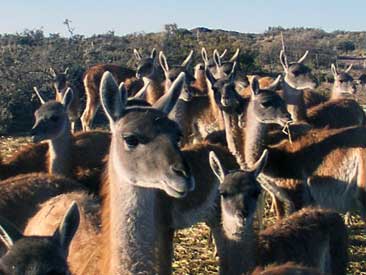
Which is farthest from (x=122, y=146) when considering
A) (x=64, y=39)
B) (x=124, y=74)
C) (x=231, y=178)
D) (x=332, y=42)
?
(x=332, y=42)

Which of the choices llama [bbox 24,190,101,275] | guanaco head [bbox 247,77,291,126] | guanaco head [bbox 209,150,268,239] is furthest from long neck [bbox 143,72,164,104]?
llama [bbox 24,190,101,275]

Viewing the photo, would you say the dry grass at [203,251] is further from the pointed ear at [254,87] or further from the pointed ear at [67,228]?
the pointed ear at [67,228]

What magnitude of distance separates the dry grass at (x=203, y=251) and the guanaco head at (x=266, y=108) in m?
1.53

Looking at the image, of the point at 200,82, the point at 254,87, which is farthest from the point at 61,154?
the point at 200,82

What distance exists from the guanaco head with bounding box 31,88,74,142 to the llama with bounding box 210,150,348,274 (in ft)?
11.0

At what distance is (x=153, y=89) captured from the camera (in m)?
14.2

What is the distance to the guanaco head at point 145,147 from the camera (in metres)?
4.46

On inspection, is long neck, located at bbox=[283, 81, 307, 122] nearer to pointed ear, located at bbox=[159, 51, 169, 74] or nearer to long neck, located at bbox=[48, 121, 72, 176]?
pointed ear, located at bbox=[159, 51, 169, 74]

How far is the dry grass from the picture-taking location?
25.2 ft

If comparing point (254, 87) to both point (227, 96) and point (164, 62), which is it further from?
point (164, 62)

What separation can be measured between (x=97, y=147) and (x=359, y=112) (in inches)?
235

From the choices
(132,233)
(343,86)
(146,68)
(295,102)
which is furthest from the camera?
(343,86)

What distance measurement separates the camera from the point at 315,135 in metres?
8.92

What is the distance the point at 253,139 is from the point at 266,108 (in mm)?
667
